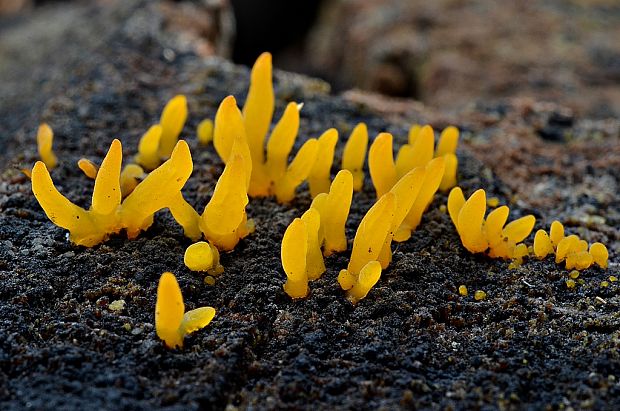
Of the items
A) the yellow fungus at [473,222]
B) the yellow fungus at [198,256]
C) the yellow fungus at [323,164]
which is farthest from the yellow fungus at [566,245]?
the yellow fungus at [198,256]

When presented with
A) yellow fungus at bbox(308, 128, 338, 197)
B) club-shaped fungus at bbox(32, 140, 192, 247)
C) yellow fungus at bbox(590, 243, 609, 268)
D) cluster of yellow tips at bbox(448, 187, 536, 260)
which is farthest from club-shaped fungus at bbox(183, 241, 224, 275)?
yellow fungus at bbox(590, 243, 609, 268)

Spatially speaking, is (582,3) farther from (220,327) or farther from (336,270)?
(220,327)

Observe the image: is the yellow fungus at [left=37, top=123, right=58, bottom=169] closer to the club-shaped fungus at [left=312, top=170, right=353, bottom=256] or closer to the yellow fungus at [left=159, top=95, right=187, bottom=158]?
the yellow fungus at [left=159, top=95, right=187, bottom=158]

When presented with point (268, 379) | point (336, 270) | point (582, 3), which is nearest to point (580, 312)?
point (336, 270)

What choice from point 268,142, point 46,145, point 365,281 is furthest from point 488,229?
point 46,145

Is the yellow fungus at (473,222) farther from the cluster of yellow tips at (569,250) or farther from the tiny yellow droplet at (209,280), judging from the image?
the tiny yellow droplet at (209,280)

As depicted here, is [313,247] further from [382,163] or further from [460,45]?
[460,45]

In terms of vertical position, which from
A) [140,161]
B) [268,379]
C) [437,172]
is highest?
[437,172]
